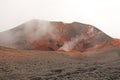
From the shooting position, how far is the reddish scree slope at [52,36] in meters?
86.9

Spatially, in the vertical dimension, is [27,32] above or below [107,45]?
above

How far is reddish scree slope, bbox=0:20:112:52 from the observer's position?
86.9 metres

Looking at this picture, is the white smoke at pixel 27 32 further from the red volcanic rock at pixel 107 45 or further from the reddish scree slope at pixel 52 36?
the red volcanic rock at pixel 107 45

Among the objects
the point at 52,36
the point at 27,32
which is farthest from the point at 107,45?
the point at 27,32

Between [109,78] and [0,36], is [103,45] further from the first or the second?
[109,78]

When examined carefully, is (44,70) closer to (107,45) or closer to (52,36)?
(107,45)

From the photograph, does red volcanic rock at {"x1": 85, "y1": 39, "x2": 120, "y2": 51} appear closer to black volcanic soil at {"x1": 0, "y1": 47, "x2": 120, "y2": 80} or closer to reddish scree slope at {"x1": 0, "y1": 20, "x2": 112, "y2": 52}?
reddish scree slope at {"x1": 0, "y1": 20, "x2": 112, "y2": 52}

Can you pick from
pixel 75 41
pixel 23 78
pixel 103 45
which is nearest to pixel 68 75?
pixel 23 78

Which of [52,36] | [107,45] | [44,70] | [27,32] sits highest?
[27,32]

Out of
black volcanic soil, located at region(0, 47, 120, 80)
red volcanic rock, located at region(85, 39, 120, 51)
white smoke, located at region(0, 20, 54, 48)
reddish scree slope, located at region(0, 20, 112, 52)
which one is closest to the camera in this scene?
Result: black volcanic soil, located at region(0, 47, 120, 80)

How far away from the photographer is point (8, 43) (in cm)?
8756

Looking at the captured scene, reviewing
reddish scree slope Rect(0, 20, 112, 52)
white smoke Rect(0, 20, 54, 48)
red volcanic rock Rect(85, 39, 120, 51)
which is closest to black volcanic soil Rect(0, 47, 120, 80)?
red volcanic rock Rect(85, 39, 120, 51)

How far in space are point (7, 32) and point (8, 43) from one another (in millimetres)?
6715

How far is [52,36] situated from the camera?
8906cm
